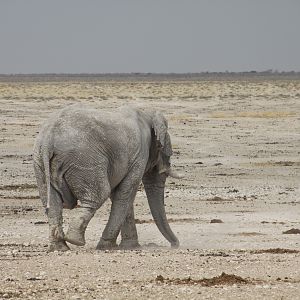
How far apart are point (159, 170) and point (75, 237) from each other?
2531mm

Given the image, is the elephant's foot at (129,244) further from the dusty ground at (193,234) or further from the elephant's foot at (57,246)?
the elephant's foot at (57,246)

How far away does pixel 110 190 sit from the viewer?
48.5ft

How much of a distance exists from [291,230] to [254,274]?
17.5 ft

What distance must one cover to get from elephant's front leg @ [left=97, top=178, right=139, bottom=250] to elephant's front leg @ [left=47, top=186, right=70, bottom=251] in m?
0.89

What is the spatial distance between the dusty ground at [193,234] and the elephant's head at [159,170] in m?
0.42

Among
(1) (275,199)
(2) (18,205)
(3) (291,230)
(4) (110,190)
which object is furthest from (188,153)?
(4) (110,190)

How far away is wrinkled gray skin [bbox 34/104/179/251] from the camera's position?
46.7ft

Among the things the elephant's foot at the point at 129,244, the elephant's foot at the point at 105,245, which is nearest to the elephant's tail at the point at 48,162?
the elephant's foot at the point at 105,245

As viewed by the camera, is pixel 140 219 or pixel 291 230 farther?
pixel 140 219

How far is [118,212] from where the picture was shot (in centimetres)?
1526

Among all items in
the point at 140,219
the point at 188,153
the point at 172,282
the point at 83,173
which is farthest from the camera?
the point at 188,153

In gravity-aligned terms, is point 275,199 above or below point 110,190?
below

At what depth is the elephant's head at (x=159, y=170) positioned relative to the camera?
52.7ft

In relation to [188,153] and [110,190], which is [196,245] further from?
[188,153]
